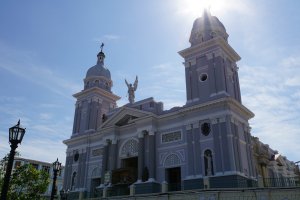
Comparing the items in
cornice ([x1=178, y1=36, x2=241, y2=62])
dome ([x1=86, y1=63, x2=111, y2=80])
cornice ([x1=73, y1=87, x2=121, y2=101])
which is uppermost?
dome ([x1=86, y1=63, x2=111, y2=80])

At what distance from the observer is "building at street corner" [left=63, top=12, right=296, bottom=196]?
91.0ft

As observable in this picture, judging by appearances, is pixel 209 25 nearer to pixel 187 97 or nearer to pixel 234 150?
pixel 187 97

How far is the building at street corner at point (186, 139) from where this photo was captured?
1092 inches

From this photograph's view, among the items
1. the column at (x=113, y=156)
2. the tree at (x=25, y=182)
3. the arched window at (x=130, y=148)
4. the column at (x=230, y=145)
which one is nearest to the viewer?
the column at (x=230, y=145)

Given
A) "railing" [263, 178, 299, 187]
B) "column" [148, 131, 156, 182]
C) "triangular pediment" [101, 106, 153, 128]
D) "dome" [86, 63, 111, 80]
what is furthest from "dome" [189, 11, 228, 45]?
"railing" [263, 178, 299, 187]

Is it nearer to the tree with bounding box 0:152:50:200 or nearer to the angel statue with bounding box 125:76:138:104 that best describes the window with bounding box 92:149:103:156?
the angel statue with bounding box 125:76:138:104

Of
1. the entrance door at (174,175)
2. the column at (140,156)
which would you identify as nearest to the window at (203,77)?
the column at (140,156)

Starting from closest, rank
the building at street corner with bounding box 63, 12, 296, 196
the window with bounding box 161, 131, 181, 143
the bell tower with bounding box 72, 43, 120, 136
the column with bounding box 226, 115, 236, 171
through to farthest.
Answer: the column with bounding box 226, 115, 236, 171
the building at street corner with bounding box 63, 12, 296, 196
the window with bounding box 161, 131, 181, 143
the bell tower with bounding box 72, 43, 120, 136

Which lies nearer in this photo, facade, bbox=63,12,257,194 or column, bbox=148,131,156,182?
facade, bbox=63,12,257,194

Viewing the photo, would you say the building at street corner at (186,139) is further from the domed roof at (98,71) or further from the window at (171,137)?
the domed roof at (98,71)

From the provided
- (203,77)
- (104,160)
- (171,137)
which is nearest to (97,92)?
(104,160)

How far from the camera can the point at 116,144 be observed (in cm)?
Answer: 3528

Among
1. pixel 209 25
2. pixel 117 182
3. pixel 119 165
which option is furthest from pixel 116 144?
pixel 209 25

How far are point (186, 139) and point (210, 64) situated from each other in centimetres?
786
